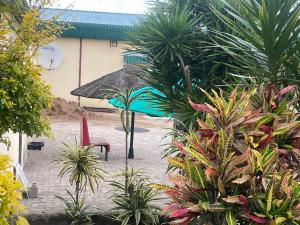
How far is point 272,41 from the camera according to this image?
3771 mm

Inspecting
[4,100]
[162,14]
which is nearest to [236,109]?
[4,100]

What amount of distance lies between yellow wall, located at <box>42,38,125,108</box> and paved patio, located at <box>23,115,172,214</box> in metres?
4.26

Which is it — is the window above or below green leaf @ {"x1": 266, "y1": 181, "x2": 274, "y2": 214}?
above

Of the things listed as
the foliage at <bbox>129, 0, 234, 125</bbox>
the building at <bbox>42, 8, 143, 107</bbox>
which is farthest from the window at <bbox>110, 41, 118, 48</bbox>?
the foliage at <bbox>129, 0, 234, 125</bbox>

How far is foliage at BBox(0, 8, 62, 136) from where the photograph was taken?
10.8 ft

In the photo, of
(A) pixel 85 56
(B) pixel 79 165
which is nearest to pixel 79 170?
(B) pixel 79 165

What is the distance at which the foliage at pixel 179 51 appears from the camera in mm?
5973

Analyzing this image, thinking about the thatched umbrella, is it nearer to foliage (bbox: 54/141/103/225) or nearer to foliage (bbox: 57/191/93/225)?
foliage (bbox: 54/141/103/225)

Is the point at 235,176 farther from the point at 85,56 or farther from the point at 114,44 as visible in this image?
the point at 114,44

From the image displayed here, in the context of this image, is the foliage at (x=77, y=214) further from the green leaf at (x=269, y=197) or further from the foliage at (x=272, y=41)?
the green leaf at (x=269, y=197)

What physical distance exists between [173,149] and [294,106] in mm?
1530

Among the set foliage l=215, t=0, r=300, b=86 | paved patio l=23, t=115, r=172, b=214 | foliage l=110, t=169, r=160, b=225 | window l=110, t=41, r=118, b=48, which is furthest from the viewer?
window l=110, t=41, r=118, b=48

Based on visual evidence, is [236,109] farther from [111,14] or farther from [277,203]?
[111,14]

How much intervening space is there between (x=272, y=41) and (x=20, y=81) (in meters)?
2.08
